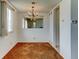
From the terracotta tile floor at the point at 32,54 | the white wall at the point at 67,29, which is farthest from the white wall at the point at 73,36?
the terracotta tile floor at the point at 32,54

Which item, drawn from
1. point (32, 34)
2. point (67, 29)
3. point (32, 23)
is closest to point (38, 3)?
point (67, 29)

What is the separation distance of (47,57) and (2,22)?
2.18 metres

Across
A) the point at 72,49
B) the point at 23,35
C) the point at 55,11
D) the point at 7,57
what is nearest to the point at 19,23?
the point at 23,35

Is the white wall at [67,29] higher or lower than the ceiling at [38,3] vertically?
lower

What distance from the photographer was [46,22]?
10008mm

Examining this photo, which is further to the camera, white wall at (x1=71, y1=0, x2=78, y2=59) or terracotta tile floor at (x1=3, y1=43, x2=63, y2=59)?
terracotta tile floor at (x1=3, y1=43, x2=63, y2=59)

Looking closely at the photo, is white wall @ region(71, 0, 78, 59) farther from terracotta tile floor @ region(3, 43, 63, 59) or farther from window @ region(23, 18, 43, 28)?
window @ region(23, 18, 43, 28)

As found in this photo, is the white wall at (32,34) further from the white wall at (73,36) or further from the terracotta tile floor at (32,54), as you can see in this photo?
the white wall at (73,36)

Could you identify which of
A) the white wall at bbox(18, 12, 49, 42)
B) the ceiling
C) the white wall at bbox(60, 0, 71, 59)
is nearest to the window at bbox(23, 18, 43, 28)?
the white wall at bbox(18, 12, 49, 42)

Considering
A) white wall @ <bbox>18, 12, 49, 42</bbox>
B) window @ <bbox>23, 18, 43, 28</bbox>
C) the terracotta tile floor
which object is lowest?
the terracotta tile floor

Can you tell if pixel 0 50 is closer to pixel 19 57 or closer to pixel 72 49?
pixel 19 57

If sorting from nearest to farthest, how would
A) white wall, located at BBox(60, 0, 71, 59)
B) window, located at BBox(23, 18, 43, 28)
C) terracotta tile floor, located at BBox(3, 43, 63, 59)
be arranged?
white wall, located at BBox(60, 0, 71, 59)
terracotta tile floor, located at BBox(3, 43, 63, 59)
window, located at BBox(23, 18, 43, 28)

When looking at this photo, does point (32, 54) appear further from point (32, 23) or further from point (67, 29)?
point (32, 23)

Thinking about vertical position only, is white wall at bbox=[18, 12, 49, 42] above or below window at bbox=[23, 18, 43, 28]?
below
